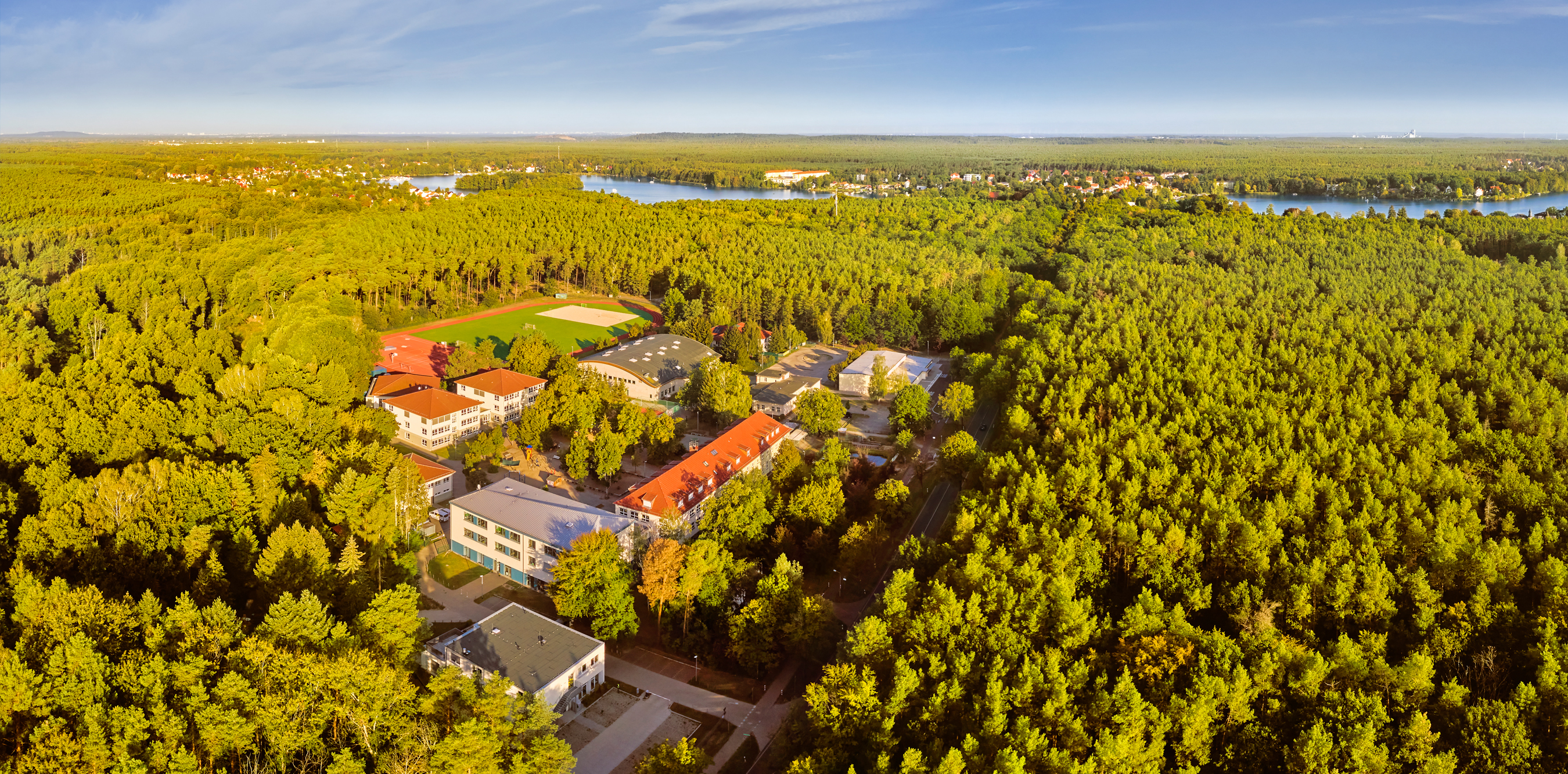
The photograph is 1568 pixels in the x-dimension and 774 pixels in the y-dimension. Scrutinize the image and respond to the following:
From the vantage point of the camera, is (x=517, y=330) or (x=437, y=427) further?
(x=517, y=330)

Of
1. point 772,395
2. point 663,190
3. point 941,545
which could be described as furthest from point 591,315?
point 663,190

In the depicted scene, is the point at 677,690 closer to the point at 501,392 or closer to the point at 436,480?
the point at 436,480

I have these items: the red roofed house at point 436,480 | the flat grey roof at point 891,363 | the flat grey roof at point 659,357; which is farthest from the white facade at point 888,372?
the red roofed house at point 436,480

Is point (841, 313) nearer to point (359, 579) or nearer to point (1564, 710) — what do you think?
point (359, 579)

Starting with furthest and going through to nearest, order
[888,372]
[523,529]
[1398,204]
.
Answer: [1398,204], [888,372], [523,529]

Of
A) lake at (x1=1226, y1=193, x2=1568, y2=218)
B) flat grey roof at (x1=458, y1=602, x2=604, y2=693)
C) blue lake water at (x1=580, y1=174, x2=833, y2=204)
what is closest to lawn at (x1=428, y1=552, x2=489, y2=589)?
flat grey roof at (x1=458, y1=602, x2=604, y2=693)

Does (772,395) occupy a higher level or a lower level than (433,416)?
lower

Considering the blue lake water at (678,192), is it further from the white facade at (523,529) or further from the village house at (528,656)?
the village house at (528,656)

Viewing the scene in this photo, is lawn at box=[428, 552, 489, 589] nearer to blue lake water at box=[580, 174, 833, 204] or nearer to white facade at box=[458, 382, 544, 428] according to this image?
white facade at box=[458, 382, 544, 428]
